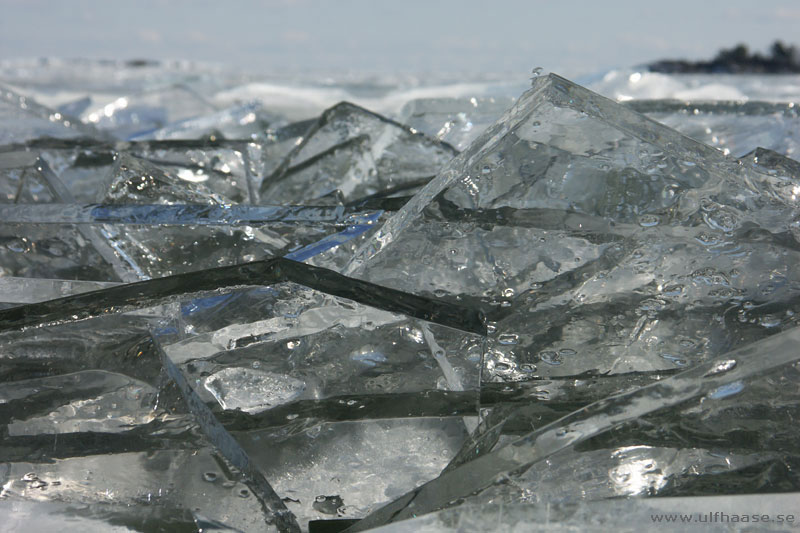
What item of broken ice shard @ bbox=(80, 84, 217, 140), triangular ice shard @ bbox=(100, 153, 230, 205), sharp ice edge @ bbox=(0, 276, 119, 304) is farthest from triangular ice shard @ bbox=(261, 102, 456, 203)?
broken ice shard @ bbox=(80, 84, 217, 140)

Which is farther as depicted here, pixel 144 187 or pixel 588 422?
pixel 144 187

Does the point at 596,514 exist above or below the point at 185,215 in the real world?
below

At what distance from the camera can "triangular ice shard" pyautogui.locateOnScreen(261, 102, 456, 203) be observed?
1.29 metres

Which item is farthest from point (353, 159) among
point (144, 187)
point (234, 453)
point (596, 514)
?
point (596, 514)

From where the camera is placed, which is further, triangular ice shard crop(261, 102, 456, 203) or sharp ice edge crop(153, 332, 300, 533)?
triangular ice shard crop(261, 102, 456, 203)

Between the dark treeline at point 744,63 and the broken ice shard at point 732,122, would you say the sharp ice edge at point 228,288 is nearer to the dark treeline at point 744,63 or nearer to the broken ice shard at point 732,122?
the broken ice shard at point 732,122

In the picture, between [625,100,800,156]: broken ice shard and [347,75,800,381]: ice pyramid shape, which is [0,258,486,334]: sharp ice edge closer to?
[347,75,800,381]: ice pyramid shape

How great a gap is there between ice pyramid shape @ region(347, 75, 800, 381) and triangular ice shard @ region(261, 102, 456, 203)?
0.52 m

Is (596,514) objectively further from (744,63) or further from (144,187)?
(744,63)

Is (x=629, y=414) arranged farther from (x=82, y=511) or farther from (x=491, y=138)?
(x=82, y=511)

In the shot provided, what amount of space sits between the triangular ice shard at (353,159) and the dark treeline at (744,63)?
2.38 m

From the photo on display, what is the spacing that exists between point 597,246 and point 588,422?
227 mm

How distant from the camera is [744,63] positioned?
11.4 ft

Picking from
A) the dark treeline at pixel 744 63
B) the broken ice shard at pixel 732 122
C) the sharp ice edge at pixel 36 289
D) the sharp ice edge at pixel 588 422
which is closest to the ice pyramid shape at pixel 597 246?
the sharp ice edge at pixel 588 422
